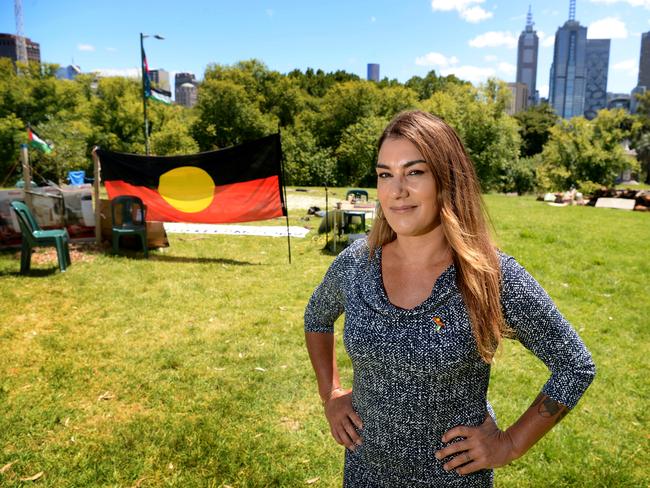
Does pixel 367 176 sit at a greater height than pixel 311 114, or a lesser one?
lesser

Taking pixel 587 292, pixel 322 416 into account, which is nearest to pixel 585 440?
pixel 322 416

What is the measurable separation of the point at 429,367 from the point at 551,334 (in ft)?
1.28

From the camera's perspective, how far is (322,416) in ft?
14.1

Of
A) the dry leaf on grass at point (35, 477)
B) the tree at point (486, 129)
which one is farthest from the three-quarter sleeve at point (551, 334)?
the tree at point (486, 129)

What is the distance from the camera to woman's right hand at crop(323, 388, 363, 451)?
1812 mm

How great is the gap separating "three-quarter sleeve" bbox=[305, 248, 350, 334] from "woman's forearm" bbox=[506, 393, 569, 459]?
2.43 feet

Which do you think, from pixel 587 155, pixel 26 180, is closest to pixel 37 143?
pixel 26 180

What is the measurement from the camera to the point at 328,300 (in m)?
2.02

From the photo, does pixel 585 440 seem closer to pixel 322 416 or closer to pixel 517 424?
pixel 322 416

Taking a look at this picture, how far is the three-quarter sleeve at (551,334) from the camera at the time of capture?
60.8 inches

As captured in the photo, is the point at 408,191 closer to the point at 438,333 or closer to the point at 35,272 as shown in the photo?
the point at 438,333

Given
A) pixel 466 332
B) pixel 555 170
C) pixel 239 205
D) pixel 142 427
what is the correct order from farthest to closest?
pixel 555 170
pixel 239 205
pixel 142 427
pixel 466 332

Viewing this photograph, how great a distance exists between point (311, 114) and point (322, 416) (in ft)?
166

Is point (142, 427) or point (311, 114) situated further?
point (311, 114)
